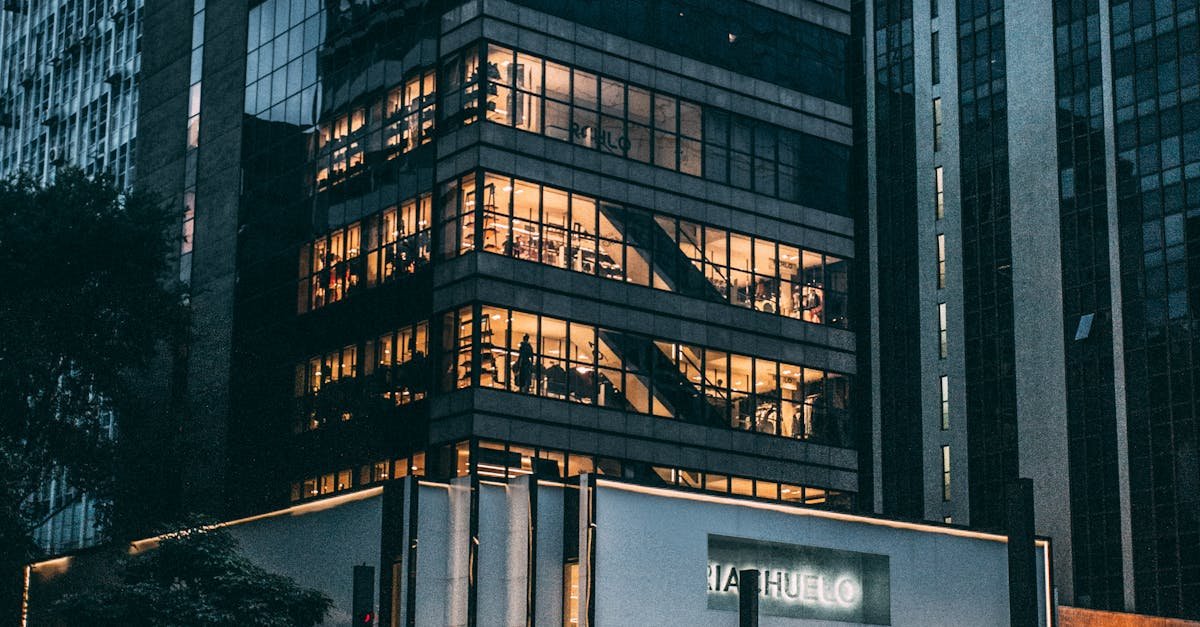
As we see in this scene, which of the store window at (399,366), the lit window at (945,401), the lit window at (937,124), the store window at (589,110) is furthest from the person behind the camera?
the lit window at (937,124)

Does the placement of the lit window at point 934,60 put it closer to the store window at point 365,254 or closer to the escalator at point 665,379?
the escalator at point 665,379

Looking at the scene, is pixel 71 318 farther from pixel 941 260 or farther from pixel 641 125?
pixel 941 260

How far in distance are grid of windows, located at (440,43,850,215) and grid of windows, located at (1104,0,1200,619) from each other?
1885 cm

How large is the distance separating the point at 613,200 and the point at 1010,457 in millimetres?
30587

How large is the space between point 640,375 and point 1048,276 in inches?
1184

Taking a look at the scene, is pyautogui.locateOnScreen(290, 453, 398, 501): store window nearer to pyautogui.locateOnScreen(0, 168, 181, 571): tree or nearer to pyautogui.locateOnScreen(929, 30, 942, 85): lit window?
pyautogui.locateOnScreen(0, 168, 181, 571): tree

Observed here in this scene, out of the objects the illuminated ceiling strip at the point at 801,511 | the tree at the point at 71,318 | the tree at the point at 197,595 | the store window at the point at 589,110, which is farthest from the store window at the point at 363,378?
the illuminated ceiling strip at the point at 801,511

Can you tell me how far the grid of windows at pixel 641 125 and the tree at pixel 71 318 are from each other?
1456 centimetres

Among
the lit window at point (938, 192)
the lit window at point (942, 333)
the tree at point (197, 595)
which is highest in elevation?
the lit window at point (938, 192)

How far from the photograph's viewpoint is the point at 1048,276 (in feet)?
262

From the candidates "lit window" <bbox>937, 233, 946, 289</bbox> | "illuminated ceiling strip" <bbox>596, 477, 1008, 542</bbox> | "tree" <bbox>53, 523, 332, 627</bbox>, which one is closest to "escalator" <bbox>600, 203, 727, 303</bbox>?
"illuminated ceiling strip" <bbox>596, 477, 1008, 542</bbox>

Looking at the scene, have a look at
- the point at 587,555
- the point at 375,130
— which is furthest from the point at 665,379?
the point at 375,130

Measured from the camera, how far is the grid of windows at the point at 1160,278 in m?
74.2

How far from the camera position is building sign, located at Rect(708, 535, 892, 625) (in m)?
49.0
